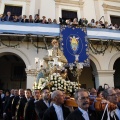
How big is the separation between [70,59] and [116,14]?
7.99 meters

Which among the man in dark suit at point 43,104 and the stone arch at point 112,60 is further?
the stone arch at point 112,60

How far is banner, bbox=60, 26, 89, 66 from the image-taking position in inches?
444

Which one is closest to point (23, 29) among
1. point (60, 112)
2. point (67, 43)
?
point (67, 43)

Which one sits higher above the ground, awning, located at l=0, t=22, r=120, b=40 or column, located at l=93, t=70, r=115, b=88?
awning, located at l=0, t=22, r=120, b=40

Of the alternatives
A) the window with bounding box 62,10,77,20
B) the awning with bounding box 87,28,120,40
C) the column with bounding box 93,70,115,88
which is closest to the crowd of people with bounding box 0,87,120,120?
the column with bounding box 93,70,115,88

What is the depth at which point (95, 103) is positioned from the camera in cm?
270

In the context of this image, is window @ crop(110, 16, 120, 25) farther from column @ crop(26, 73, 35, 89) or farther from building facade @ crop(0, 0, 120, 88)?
column @ crop(26, 73, 35, 89)

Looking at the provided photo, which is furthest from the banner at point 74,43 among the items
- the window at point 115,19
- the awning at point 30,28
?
the window at point 115,19

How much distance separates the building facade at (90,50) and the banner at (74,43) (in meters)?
1.09

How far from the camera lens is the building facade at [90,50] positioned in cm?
1164

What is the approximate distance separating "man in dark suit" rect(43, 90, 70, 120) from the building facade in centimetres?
802

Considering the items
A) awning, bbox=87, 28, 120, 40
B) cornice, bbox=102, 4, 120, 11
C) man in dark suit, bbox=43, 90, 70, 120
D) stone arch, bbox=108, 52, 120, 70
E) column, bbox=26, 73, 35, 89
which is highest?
cornice, bbox=102, 4, 120, 11

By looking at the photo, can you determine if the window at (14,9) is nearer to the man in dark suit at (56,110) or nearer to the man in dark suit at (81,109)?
the man in dark suit at (56,110)

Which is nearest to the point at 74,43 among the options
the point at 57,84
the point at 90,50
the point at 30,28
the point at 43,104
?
the point at 90,50
